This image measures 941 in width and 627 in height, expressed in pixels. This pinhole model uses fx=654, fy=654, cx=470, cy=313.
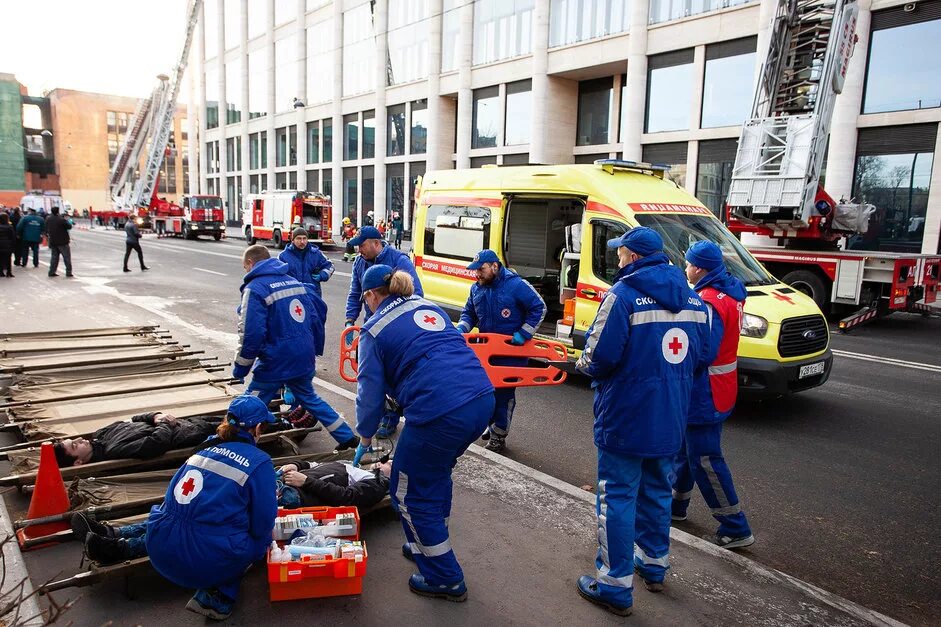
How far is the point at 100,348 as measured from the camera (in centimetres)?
812

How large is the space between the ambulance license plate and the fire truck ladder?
7567 millimetres

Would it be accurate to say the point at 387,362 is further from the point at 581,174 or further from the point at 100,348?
the point at 100,348

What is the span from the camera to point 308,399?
18.5 feet

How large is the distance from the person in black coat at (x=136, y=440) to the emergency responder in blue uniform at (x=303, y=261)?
11.0 ft

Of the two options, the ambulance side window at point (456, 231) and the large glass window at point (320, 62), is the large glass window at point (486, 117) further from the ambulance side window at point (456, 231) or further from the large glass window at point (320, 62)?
the ambulance side window at point (456, 231)

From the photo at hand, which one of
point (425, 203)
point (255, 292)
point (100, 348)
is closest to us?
point (255, 292)

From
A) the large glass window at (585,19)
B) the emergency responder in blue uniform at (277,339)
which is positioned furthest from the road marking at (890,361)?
the large glass window at (585,19)

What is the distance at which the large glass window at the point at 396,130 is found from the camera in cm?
3931

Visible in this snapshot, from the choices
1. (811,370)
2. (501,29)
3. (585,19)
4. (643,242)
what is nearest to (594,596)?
(643,242)

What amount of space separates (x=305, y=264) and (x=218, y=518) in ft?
18.4

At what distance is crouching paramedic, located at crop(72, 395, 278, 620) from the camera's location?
3193 millimetres

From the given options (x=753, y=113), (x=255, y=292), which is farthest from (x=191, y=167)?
(x=255, y=292)

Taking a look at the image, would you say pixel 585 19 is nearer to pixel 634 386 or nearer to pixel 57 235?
pixel 57 235

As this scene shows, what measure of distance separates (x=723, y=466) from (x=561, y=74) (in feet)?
90.6
